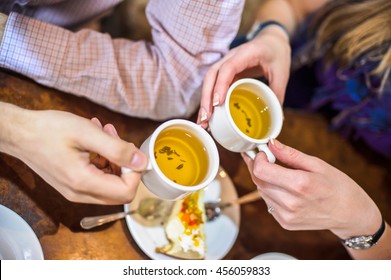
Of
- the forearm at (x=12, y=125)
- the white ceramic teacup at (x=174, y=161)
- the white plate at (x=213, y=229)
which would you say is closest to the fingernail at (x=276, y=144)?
the white ceramic teacup at (x=174, y=161)

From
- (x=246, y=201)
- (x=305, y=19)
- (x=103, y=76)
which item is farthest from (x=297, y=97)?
(x=103, y=76)

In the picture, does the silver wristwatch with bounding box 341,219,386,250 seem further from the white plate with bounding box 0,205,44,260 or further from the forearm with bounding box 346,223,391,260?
the white plate with bounding box 0,205,44,260

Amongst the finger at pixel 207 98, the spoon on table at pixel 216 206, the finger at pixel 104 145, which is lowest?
the spoon on table at pixel 216 206

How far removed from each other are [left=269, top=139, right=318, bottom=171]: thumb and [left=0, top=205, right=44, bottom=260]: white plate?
493mm

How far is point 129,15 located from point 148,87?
601 mm

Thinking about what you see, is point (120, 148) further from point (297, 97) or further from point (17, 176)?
point (297, 97)

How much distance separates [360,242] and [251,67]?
469mm

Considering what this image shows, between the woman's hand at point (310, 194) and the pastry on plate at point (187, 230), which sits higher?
the woman's hand at point (310, 194)

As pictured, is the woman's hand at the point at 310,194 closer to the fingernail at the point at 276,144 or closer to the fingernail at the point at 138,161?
the fingernail at the point at 276,144

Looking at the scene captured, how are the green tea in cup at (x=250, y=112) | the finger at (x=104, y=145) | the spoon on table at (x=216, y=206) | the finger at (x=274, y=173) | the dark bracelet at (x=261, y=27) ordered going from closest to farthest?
the finger at (x=104, y=145) → the finger at (x=274, y=173) → the green tea in cup at (x=250, y=112) → the spoon on table at (x=216, y=206) → the dark bracelet at (x=261, y=27)

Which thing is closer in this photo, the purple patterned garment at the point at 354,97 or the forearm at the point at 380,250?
the forearm at the point at 380,250

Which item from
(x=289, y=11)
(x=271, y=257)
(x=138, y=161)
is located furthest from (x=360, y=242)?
(x=289, y=11)

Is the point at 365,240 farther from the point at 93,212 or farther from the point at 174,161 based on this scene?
the point at 93,212

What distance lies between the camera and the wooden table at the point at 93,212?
80cm
